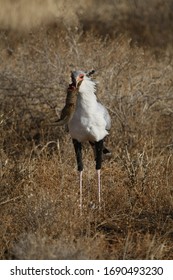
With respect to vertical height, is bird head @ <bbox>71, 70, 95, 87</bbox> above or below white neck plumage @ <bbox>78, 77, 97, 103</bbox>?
above

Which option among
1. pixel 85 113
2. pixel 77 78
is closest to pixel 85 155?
pixel 85 113

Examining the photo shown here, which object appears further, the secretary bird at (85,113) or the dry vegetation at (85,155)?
the secretary bird at (85,113)

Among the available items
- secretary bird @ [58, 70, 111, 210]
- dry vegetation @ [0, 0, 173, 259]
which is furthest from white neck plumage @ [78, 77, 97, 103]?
dry vegetation @ [0, 0, 173, 259]

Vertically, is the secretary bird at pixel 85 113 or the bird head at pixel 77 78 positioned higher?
the bird head at pixel 77 78

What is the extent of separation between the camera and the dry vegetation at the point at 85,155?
16.1 feet

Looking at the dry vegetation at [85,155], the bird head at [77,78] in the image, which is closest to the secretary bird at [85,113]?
the bird head at [77,78]

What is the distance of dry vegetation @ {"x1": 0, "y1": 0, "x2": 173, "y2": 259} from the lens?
4902 mm

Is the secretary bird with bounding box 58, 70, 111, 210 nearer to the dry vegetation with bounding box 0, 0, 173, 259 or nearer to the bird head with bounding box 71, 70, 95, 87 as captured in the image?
the bird head with bounding box 71, 70, 95, 87

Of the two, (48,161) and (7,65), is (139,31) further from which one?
(48,161)

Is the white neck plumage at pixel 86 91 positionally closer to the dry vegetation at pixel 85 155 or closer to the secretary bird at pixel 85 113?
the secretary bird at pixel 85 113

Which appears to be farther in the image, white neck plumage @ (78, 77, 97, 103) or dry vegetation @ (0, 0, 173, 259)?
white neck plumage @ (78, 77, 97, 103)

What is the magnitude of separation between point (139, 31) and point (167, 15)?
0.60 m
